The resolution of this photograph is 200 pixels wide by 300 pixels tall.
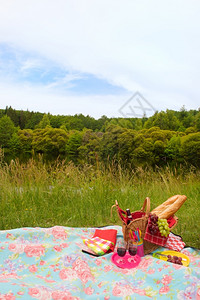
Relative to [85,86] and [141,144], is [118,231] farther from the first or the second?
[85,86]

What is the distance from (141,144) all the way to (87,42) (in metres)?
10.5

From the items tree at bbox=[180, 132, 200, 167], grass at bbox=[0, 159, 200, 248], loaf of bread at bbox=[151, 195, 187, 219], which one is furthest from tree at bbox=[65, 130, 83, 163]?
loaf of bread at bbox=[151, 195, 187, 219]

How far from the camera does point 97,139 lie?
83.9ft

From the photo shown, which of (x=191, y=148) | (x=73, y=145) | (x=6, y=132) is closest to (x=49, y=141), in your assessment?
(x=73, y=145)

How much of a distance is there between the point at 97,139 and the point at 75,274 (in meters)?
23.8

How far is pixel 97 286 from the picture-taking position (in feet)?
5.68

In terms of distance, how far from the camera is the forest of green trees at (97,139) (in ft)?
76.9

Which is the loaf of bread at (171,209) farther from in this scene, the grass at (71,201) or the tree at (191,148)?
the tree at (191,148)

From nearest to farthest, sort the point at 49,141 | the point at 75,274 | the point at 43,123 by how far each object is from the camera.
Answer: the point at 75,274, the point at 49,141, the point at 43,123

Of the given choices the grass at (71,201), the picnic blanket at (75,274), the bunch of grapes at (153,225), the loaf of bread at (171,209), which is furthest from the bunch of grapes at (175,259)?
the grass at (71,201)

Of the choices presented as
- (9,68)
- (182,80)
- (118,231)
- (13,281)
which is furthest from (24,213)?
(9,68)

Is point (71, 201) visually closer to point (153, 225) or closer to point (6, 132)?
point (153, 225)

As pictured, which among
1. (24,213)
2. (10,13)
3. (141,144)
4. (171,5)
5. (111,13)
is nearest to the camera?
(24,213)

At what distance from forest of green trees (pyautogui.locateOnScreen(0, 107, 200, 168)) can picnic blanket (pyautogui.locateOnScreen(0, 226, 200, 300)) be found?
18.8 meters
